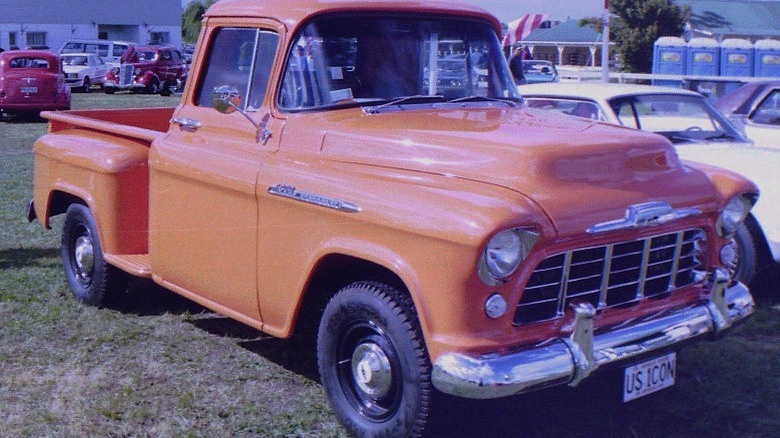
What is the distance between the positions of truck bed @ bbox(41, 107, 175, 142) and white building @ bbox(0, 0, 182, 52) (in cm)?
4250

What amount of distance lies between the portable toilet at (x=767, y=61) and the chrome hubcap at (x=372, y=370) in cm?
1967

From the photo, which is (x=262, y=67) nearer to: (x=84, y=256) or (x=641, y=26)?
(x=84, y=256)

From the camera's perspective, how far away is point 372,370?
4043 millimetres

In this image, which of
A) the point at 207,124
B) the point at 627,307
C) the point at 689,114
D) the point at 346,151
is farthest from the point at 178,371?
the point at 689,114

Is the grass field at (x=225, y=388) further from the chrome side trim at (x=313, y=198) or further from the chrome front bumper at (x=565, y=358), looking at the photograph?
the chrome side trim at (x=313, y=198)

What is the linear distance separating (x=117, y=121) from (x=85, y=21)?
46.3m

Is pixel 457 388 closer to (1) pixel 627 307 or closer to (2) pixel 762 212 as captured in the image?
(1) pixel 627 307

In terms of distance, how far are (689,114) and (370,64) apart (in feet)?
12.6

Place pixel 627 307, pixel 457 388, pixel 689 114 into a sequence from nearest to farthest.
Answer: pixel 457 388
pixel 627 307
pixel 689 114

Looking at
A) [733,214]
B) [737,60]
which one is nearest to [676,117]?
[733,214]

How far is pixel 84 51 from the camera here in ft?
108

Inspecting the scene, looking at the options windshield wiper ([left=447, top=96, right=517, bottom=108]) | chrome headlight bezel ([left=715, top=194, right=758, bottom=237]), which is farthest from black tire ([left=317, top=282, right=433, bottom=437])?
chrome headlight bezel ([left=715, top=194, right=758, bottom=237])

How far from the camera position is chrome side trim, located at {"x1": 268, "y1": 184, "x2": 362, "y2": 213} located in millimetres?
4027

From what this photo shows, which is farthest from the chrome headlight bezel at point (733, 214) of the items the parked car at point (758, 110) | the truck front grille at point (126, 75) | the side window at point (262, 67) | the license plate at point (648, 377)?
the truck front grille at point (126, 75)
